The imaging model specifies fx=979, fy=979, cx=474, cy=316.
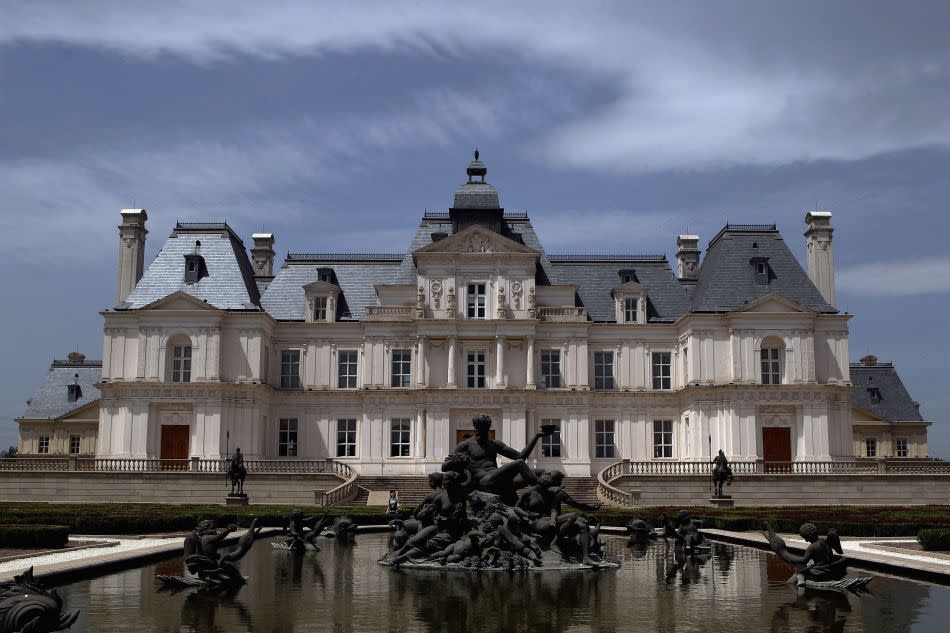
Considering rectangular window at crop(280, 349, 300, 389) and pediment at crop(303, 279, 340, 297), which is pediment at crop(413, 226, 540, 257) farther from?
rectangular window at crop(280, 349, 300, 389)

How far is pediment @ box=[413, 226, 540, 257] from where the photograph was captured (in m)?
57.1

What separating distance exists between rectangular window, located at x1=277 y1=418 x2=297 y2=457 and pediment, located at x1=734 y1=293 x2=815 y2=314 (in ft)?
89.1

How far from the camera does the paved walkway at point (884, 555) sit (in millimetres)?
18208

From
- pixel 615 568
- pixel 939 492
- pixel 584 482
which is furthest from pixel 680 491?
pixel 615 568

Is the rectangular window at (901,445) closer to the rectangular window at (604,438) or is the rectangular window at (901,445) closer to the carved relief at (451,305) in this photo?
the rectangular window at (604,438)

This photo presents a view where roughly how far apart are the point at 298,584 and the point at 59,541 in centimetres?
911

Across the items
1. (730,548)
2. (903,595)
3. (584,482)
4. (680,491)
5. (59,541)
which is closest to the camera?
(903,595)

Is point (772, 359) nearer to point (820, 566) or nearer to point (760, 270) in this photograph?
point (760, 270)

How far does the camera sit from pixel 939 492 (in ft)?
155

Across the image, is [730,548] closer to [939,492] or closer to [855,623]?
[855,623]

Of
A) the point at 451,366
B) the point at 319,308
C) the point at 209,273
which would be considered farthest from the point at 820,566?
the point at 209,273

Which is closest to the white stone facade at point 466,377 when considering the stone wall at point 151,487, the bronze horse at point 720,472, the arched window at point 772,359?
the arched window at point 772,359

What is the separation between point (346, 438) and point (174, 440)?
992 cm

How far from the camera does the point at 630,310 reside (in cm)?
6019
